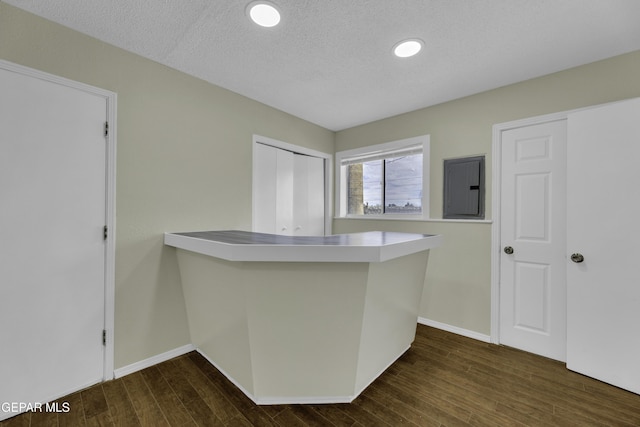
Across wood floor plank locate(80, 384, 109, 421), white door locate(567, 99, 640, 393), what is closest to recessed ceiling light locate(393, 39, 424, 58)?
white door locate(567, 99, 640, 393)

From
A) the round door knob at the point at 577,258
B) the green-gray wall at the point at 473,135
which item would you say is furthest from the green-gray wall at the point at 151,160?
the round door knob at the point at 577,258

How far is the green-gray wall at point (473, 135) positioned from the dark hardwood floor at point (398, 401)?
0.69 metres

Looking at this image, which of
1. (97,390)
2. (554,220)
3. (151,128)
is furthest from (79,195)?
(554,220)

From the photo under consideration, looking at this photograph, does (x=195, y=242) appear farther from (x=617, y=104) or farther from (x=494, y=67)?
(x=617, y=104)

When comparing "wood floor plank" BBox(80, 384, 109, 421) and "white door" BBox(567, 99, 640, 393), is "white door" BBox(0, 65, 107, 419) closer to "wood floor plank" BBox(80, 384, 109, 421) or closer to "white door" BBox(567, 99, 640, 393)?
"wood floor plank" BBox(80, 384, 109, 421)

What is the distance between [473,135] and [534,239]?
1.13 meters

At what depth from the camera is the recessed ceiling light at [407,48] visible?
1.82 m

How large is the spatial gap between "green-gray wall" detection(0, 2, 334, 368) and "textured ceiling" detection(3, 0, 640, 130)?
13cm

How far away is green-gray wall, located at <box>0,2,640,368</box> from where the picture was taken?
1.87m

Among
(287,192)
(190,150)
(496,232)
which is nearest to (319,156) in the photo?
(287,192)

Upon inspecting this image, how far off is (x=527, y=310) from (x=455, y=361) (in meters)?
0.83

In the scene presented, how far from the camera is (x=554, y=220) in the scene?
2209 millimetres

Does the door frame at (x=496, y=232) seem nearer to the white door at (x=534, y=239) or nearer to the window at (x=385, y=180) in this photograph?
the white door at (x=534, y=239)

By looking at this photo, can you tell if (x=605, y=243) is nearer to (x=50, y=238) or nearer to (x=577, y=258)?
(x=577, y=258)
